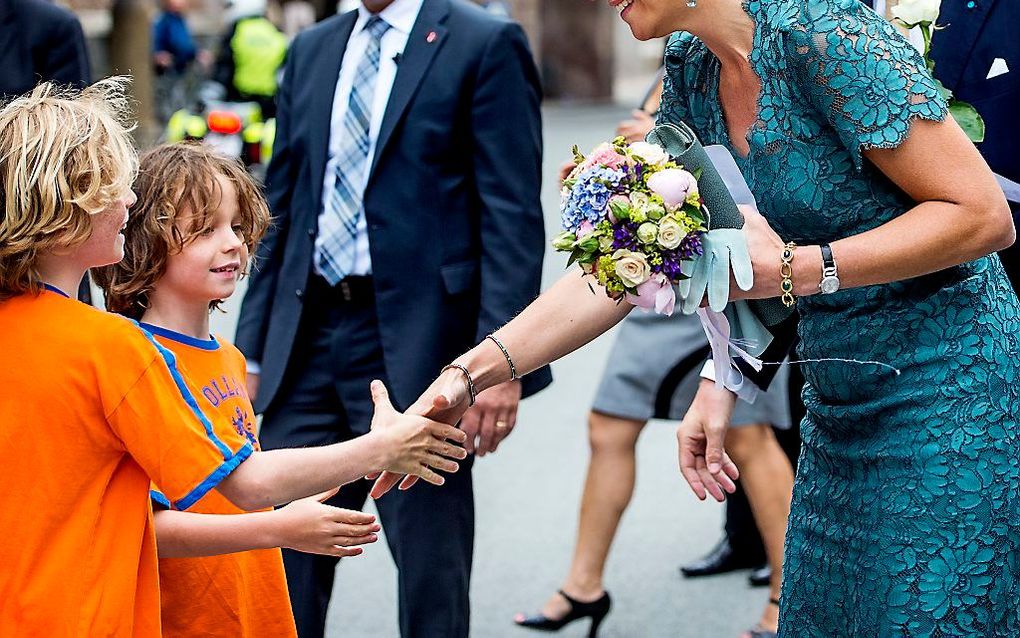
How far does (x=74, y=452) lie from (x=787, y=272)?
125 cm

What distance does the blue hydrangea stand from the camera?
2559 millimetres

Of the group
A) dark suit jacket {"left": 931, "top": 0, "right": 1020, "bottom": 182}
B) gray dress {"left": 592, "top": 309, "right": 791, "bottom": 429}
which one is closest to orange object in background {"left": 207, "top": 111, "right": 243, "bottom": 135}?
gray dress {"left": 592, "top": 309, "right": 791, "bottom": 429}

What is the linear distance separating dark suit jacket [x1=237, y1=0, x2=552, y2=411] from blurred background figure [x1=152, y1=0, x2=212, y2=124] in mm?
17930

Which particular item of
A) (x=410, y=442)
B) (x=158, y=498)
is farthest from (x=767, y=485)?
(x=158, y=498)

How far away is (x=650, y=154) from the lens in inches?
102

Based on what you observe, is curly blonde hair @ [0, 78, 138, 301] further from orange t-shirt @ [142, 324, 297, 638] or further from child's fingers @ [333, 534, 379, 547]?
child's fingers @ [333, 534, 379, 547]

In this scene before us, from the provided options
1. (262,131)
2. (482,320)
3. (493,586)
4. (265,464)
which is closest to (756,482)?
(493,586)

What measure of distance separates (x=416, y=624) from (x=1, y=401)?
1673 millimetres

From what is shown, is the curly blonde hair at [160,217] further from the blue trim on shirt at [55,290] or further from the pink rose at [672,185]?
the pink rose at [672,185]

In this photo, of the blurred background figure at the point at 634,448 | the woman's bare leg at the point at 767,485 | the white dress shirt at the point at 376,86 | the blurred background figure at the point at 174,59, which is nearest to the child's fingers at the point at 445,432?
the white dress shirt at the point at 376,86

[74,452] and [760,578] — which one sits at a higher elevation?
[74,452]

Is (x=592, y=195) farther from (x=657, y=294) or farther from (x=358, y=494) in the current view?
(x=358, y=494)

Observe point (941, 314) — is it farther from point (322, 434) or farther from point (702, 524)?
point (702, 524)

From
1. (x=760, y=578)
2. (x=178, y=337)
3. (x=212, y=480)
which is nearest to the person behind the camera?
(x=212, y=480)
